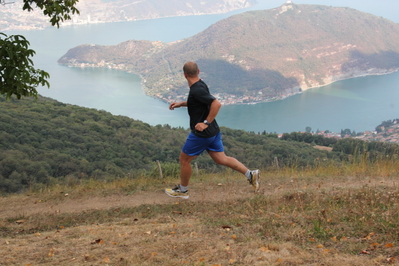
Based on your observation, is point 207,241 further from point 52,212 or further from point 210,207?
point 52,212

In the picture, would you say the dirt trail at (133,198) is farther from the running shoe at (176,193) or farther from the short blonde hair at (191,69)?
the short blonde hair at (191,69)

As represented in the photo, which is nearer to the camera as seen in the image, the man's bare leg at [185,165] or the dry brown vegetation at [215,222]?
the dry brown vegetation at [215,222]

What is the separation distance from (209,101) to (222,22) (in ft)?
393

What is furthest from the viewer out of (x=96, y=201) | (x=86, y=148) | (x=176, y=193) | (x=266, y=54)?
(x=266, y=54)

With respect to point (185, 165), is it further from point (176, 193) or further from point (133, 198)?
point (133, 198)

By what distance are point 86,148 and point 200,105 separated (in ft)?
48.3

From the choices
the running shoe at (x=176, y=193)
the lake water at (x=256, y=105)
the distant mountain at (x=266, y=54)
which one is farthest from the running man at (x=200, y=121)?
the distant mountain at (x=266, y=54)

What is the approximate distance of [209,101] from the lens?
163 inches

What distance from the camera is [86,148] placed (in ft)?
58.7

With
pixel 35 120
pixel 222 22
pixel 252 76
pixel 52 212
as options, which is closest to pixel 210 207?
pixel 52 212

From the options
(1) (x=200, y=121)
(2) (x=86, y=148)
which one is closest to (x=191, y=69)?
(1) (x=200, y=121)

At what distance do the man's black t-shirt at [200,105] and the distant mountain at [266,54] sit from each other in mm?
73635

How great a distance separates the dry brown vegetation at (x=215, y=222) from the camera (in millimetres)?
2744

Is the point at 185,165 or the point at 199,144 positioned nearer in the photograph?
the point at 199,144
